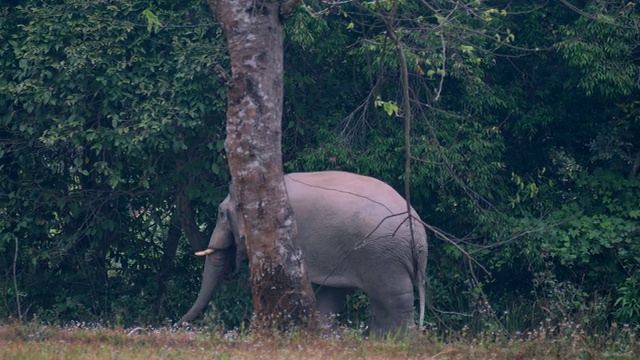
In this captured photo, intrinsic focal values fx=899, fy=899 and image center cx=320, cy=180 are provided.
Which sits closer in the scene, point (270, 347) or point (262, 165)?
point (270, 347)

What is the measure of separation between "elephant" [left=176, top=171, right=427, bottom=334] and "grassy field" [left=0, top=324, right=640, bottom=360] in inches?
62.3

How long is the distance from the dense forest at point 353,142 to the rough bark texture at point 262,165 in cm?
186

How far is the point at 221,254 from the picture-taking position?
35.1 feet

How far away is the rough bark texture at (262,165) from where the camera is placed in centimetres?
869

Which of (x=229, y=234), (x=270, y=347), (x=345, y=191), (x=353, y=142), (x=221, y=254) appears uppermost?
(x=353, y=142)

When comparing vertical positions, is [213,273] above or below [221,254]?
below

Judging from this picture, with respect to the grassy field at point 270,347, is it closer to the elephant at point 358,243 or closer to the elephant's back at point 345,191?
the elephant at point 358,243

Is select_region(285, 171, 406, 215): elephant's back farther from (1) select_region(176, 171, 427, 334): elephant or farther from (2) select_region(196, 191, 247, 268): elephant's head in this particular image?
(2) select_region(196, 191, 247, 268): elephant's head

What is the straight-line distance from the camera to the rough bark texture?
869 centimetres

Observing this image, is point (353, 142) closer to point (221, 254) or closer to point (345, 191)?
point (345, 191)

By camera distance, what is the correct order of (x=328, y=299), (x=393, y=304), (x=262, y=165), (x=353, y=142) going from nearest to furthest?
(x=262, y=165)
(x=393, y=304)
(x=328, y=299)
(x=353, y=142)

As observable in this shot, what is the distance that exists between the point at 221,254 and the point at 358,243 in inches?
74.1

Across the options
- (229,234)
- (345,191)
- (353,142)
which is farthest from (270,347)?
(353,142)

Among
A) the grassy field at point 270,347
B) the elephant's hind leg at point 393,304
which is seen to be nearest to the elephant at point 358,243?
the elephant's hind leg at point 393,304
